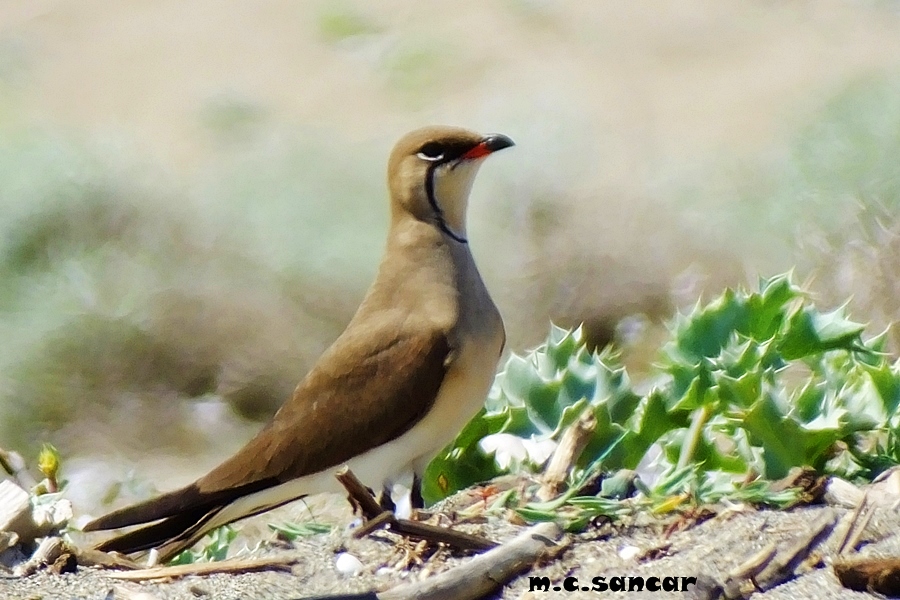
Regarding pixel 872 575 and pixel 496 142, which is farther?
pixel 496 142

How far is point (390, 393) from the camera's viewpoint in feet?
8.86

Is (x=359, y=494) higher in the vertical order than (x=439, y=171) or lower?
lower

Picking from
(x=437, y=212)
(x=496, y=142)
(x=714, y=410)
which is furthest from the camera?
(x=437, y=212)

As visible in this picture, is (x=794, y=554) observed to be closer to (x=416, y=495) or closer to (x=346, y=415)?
(x=416, y=495)

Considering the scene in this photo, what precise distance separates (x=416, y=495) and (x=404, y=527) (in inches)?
16.8

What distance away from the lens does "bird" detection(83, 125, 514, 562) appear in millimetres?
2680

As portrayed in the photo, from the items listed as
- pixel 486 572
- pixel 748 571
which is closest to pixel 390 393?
pixel 486 572

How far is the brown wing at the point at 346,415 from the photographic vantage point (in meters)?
2.69

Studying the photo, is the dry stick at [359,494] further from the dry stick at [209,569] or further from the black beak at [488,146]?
the black beak at [488,146]

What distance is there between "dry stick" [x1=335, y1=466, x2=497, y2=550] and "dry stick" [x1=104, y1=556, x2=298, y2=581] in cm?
17

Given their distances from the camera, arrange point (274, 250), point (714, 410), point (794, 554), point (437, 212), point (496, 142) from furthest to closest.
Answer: point (274, 250) < point (437, 212) < point (496, 142) < point (714, 410) < point (794, 554)

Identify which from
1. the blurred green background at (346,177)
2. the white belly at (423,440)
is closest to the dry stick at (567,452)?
the white belly at (423,440)

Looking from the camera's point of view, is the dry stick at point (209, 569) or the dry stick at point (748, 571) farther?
the dry stick at point (209, 569)

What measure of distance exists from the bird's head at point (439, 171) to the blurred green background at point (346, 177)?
222cm
